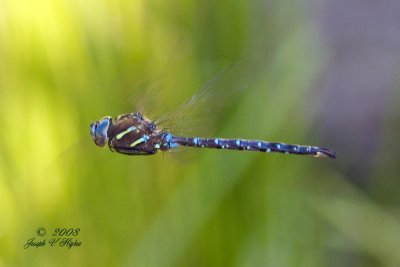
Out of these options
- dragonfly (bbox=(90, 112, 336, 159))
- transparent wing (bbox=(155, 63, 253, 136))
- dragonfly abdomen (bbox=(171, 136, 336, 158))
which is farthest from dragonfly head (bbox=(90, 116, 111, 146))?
dragonfly abdomen (bbox=(171, 136, 336, 158))

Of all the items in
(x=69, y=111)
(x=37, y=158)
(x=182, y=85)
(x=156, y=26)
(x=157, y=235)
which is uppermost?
(x=156, y=26)

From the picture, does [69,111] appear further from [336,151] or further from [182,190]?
[336,151]

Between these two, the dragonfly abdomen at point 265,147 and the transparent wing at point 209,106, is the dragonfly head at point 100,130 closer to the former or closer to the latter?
the transparent wing at point 209,106

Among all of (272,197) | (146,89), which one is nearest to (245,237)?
(272,197)

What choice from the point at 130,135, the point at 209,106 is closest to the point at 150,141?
the point at 130,135

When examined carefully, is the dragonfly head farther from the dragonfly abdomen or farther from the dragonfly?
the dragonfly abdomen

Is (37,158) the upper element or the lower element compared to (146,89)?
lower
